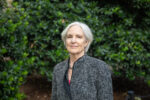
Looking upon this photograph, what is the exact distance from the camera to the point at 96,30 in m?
4.91

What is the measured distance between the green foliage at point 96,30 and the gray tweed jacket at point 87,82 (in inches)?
80.5

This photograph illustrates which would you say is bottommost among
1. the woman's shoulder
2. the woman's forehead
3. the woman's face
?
the woman's shoulder

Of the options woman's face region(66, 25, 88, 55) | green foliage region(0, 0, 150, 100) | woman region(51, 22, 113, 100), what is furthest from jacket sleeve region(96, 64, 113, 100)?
green foliage region(0, 0, 150, 100)

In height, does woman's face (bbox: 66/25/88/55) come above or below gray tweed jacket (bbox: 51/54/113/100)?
above

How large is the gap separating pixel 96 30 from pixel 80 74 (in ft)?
9.07

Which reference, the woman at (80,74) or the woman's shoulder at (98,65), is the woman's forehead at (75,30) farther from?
the woman's shoulder at (98,65)

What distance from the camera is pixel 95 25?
4.88 m

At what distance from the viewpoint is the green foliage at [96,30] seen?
4.60 metres

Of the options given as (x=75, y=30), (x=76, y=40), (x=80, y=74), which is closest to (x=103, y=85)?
(x=80, y=74)

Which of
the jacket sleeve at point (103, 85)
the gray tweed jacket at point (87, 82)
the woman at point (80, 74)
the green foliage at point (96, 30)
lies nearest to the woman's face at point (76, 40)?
the woman at point (80, 74)

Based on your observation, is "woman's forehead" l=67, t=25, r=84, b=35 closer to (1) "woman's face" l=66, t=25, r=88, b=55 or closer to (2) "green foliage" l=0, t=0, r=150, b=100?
(1) "woman's face" l=66, t=25, r=88, b=55

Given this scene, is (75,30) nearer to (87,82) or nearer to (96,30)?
(87,82)

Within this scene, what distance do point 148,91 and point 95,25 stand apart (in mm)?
2808

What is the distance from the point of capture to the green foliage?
15.1ft
